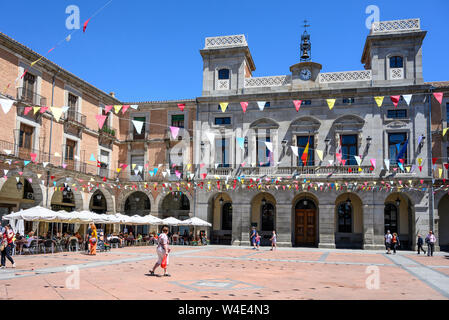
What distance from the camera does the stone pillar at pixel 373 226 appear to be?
28484 millimetres

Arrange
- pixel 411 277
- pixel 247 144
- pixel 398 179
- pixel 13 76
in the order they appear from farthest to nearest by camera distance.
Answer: pixel 247 144 → pixel 398 179 → pixel 13 76 → pixel 411 277

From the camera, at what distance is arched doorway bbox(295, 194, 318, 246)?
3091 cm

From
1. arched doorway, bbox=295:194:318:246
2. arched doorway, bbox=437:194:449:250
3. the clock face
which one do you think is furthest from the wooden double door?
the clock face

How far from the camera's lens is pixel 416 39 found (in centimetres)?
2936

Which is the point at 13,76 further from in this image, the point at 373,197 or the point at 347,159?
the point at 373,197

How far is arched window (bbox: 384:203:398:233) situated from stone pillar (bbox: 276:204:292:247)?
22.8 feet

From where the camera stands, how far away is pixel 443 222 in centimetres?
3020

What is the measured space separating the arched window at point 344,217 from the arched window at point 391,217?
8.17 feet

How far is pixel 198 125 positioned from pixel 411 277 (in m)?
21.3

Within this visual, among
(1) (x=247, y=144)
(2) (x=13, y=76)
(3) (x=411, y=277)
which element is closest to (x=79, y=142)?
(2) (x=13, y=76)

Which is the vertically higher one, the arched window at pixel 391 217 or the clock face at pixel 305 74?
the clock face at pixel 305 74

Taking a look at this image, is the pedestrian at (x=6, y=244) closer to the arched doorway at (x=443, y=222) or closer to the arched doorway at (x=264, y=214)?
the arched doorway at (x=264, y=214)

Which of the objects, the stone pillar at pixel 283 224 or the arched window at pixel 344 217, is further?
the arched window at pixel 344 217

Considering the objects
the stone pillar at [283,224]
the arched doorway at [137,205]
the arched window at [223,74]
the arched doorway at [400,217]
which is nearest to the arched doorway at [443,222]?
the arched doorway at [400,217]
